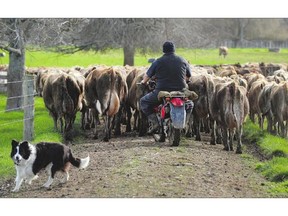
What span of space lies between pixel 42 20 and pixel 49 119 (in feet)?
7.73

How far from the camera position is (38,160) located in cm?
1054

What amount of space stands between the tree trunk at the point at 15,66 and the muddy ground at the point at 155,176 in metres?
4.77

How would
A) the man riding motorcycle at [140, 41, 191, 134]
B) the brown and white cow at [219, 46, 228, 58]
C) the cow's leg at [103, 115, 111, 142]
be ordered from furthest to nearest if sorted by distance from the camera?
the brown and white cow at [219, 46, 228, 58] → the cow's leg at [103, 115, 111, 142] → the man riding motorcycle at [140, 41, 191, 134]

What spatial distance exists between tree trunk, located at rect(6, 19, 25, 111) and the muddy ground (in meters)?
4.77

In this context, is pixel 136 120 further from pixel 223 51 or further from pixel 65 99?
pixel 223 51

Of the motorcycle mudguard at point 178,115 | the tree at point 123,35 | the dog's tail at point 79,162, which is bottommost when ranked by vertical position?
the dog's tail at point 79,162

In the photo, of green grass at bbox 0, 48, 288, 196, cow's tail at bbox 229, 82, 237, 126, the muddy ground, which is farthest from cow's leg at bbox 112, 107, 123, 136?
cow's tail at bbox 229, 82, 237, 126

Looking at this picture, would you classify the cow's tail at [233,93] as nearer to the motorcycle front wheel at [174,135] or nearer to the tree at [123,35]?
the motorcycle front wheel at [174,135]

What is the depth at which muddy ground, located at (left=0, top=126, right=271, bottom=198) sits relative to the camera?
33.4 feet

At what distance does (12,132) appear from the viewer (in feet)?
49.0

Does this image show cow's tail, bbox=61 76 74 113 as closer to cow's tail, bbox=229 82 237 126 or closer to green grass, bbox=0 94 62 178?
green grass, bbox=0 94 62 178

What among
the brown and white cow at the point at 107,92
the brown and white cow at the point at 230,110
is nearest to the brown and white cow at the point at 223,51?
the brown and white cow at the point at 107,92

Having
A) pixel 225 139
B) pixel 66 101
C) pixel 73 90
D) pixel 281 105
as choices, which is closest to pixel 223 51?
pixel 281 105

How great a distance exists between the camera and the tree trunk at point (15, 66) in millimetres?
17375
